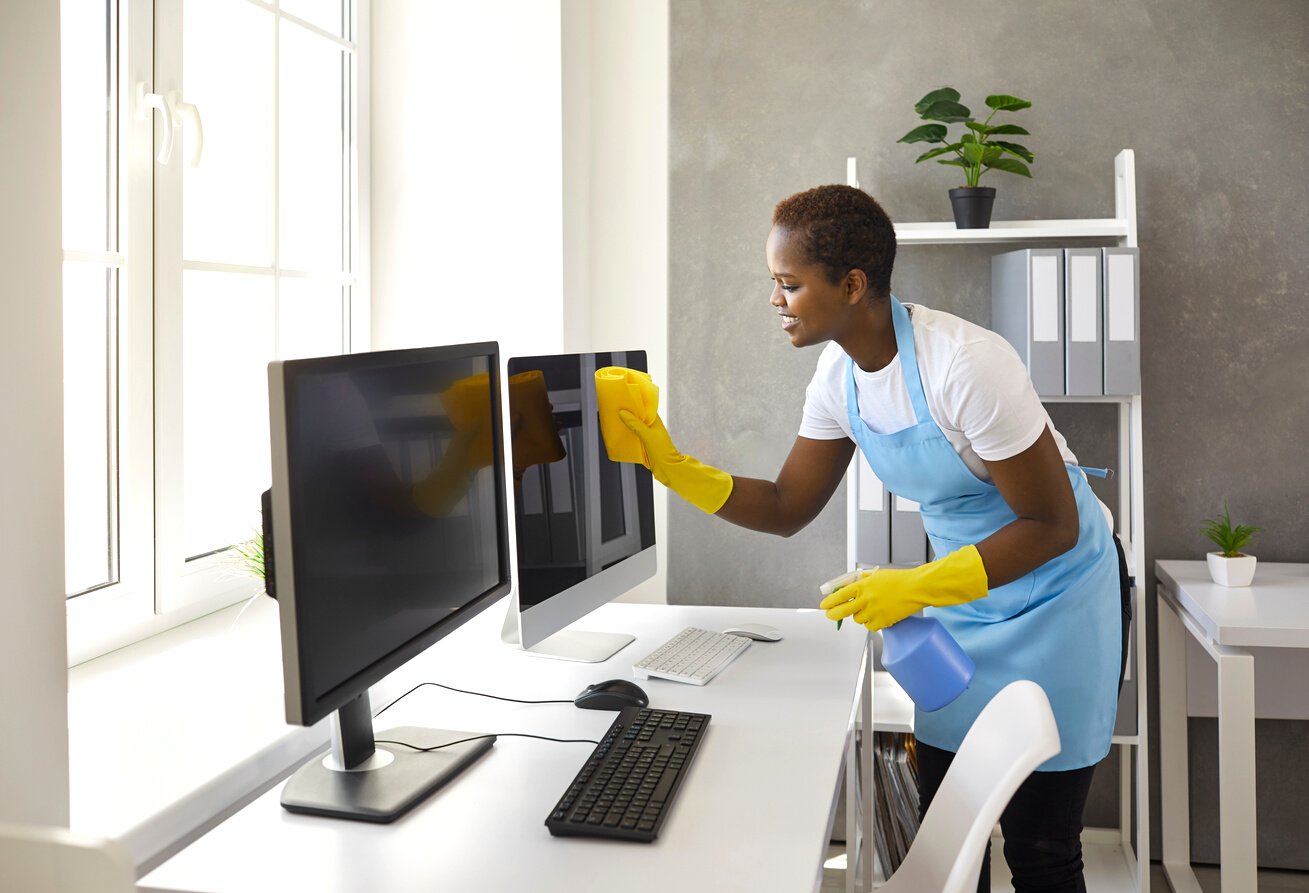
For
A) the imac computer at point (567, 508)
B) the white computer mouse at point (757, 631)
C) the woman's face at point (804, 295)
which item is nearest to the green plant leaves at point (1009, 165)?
the woman's face at point (804, 295)

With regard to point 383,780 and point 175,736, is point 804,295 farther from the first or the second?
point 175,736

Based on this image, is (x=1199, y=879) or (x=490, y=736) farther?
(x=1199, y=879)

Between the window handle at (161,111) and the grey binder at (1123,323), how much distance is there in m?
1.85

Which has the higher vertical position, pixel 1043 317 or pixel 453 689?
pixel 1043 317

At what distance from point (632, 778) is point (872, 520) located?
133 cm

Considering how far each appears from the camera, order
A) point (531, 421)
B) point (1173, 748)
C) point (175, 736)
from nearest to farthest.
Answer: point (175, 736)
point (531, 421)
point (1173, 748)

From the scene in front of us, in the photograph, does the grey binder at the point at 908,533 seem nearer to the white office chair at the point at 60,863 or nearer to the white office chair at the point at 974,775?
the white office chair at the point at 974,775

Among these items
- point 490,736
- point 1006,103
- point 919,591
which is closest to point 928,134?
point 1006,103

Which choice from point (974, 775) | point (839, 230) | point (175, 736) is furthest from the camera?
point (839, 230)

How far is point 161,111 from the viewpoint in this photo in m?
1.91

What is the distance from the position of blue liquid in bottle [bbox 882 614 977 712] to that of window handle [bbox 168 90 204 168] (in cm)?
145

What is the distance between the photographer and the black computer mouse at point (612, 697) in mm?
1584

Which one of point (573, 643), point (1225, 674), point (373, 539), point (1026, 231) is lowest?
point (1225, 674)

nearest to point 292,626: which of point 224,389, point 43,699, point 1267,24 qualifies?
point 43,699
